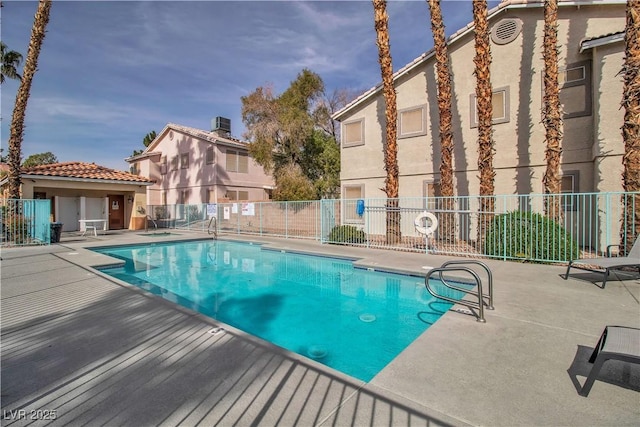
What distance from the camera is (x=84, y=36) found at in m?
12.1

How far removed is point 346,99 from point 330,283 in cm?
2270

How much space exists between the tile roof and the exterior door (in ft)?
6.61

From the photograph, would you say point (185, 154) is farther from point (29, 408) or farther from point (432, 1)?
point (29, 408)

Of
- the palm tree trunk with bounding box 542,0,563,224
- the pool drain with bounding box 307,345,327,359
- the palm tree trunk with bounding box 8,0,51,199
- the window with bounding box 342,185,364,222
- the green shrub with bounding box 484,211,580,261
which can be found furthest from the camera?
the window with bounding box 342,185,364,222

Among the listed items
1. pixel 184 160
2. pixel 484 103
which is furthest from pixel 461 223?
pixel 184 160

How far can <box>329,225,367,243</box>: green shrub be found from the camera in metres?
12.1

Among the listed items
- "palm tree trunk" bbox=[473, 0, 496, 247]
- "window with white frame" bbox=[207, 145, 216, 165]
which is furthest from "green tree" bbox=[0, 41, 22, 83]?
"palm tree trunk" bbox=[473, 0, 496, 247]

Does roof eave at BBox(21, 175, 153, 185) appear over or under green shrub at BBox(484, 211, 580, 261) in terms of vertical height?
over

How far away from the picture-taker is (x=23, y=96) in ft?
43.5

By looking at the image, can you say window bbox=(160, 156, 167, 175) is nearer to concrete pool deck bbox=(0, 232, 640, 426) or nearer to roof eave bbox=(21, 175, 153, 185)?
roof eave bbox=(21, 175, 153, 185)

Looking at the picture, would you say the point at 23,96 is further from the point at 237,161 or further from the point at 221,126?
the point at 221,126

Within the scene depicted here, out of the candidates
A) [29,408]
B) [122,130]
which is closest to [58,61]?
[122,130]

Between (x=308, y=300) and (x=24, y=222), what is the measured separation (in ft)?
45.2

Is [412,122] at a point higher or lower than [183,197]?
higher
